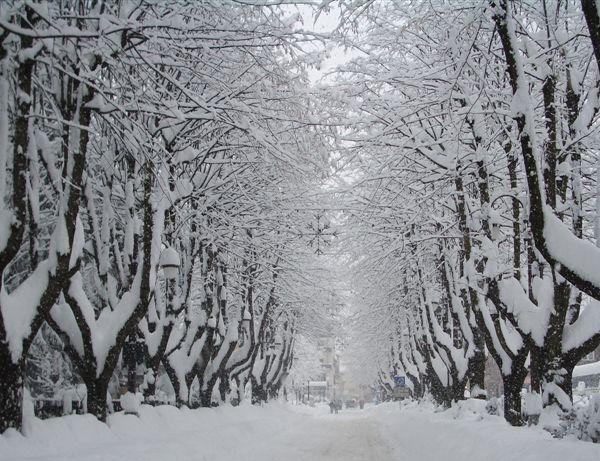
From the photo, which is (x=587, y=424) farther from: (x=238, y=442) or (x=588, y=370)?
(x=588, y=370)

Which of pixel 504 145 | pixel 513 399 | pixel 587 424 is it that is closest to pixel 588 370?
pixel 513 399

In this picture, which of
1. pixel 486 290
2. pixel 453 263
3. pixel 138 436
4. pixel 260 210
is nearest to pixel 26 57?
pixel 138 436

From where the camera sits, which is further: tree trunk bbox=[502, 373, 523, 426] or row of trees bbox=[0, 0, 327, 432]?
tree trunk bbox=[502, 373, 523, 426]

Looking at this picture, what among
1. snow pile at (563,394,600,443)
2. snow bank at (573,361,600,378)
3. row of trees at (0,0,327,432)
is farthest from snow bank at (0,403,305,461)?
snow bank at (573,361,600,378)

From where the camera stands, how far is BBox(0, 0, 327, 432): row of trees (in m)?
6.89

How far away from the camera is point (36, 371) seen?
1819cm

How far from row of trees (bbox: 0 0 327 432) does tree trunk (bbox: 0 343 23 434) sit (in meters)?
0.01

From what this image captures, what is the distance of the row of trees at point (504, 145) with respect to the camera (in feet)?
22.0

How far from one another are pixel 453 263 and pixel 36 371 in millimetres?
13928

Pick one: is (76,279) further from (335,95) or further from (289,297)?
(289,297)

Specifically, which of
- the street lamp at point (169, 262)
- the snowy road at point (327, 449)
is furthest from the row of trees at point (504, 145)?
the street lamp at point (169, 262)

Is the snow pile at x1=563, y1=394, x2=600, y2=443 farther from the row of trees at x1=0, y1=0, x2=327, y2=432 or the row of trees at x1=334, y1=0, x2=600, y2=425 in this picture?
the row of trees at x1=0, y1=0, x2=327, y2=432

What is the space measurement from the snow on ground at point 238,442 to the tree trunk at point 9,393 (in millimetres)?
201

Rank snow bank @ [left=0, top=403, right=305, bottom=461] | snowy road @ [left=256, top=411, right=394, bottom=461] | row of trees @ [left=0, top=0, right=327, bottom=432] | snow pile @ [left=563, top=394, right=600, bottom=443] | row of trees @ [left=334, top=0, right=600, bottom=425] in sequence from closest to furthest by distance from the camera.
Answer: row of trees @ [left=334, top=0, right=600, bottom=425] → row of trees @ [left=0, top=0, right=327, bottom=432] → snow pile @ [left=563, top=394, right=600, bottom=443] → snow bank @ [left=0, top=403, right=305, bottom=461] → snowy road @ [left=256, top=411, right=394, bottom=461]
